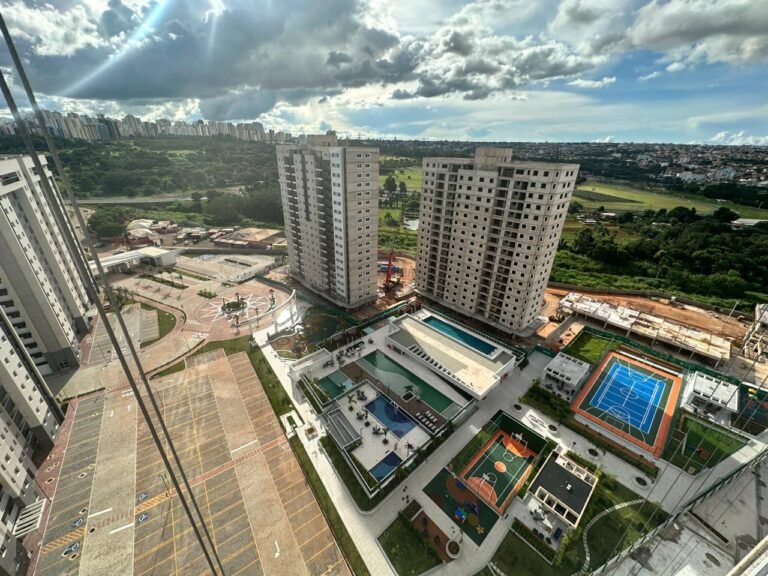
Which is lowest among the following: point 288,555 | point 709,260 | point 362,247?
point 288,555

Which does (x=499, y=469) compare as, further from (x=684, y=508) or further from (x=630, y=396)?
(x=630, y=396)

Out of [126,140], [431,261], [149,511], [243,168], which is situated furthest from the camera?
[126,140]

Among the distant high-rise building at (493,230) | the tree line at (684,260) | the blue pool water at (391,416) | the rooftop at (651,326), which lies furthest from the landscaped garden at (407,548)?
the tree line at (684,260)

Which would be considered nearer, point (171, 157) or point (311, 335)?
point (311, 335)

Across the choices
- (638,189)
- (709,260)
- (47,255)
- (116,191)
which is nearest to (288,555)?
(47,255)

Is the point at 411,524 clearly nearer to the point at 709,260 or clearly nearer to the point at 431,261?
the point at 431,261

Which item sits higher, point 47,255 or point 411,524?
point 47,255

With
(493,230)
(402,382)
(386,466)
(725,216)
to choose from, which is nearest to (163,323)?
(402,382)

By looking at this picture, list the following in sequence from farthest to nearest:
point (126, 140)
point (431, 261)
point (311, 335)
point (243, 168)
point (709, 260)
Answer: point (126, 140) → point (243, 168) → point (709, 260) → point (431, 261) → point (311, 335)
